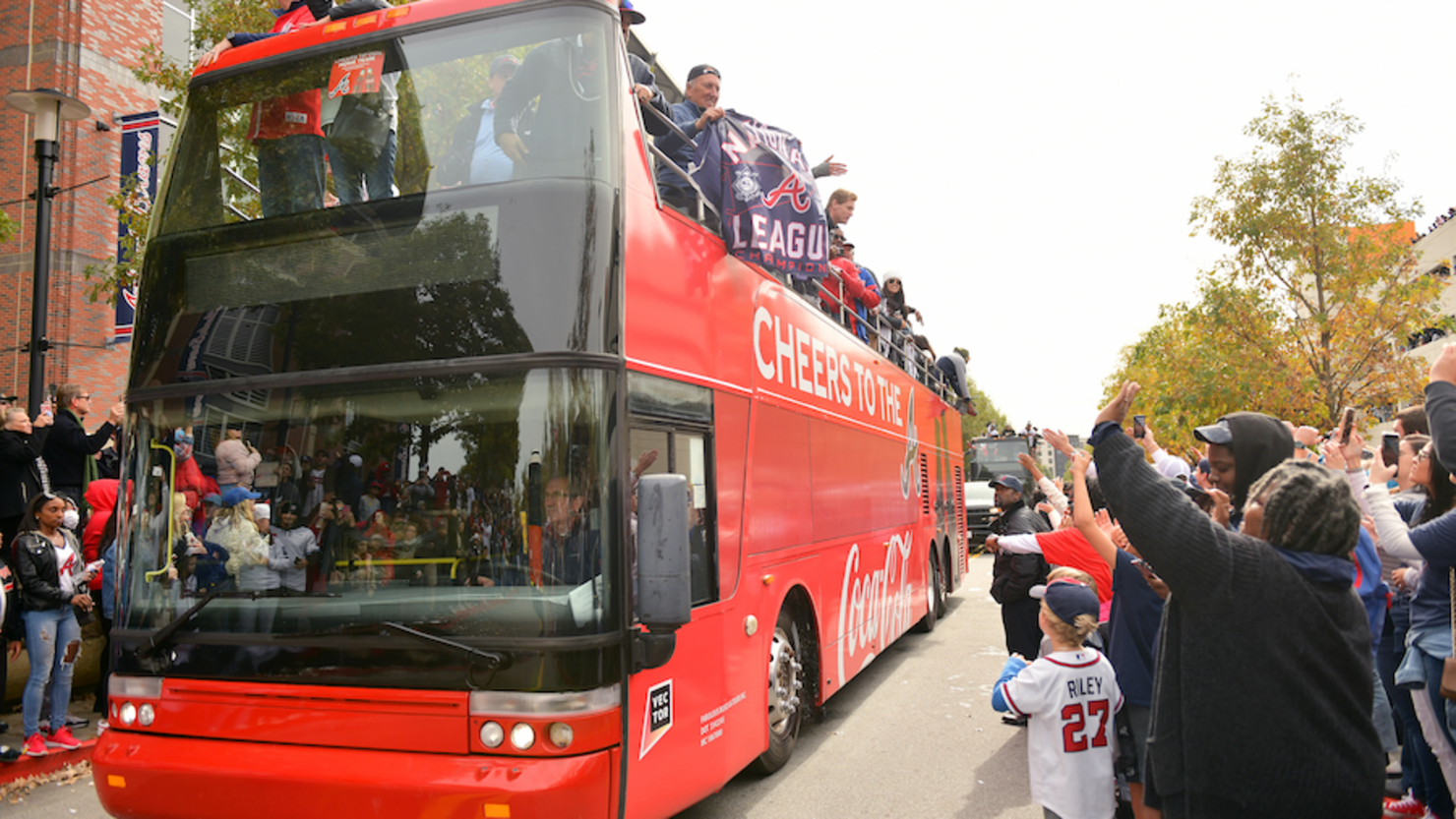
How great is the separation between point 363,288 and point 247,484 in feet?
3.15

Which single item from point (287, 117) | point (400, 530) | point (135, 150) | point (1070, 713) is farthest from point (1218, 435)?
point (135, 150)

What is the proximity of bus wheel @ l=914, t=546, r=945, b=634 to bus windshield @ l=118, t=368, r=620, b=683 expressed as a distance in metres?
8.46

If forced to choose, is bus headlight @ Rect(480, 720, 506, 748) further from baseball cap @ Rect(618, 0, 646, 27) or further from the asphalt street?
baseball cap @ Rect(618, 0, 646, 27)

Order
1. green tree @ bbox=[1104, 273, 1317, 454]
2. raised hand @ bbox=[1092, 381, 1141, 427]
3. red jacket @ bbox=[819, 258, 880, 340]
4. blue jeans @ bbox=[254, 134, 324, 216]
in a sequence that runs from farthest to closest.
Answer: green tree @ bbox=[1104, 273, 1317, 454]
red jacket @ bbox=[819, 258, 880, 340]
blue jeans @ bbox=[254, 134, 324, 216]
raised hand @ bbox=[1092, 381, 1141, 427]

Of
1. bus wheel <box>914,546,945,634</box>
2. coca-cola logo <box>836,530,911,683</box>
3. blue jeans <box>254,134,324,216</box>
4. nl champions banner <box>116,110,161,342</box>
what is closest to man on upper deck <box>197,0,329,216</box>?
blue jeans <box>254,134,324,216</box>

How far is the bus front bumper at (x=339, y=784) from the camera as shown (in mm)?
3297

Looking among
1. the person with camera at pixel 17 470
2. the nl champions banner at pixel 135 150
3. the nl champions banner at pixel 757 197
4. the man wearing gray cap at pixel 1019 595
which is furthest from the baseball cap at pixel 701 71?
the nl champions banner at pixel 135 150

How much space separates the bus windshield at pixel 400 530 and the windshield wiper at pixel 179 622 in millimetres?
18

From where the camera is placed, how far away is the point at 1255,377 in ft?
65.1

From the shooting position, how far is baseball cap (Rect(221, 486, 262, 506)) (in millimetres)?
3770

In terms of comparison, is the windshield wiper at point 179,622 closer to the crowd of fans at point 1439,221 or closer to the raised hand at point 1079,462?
the raised hand at point 1079,462

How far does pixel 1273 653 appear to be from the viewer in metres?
2.25

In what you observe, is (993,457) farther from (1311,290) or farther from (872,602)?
(872,602)

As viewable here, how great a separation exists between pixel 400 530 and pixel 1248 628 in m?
2.93
